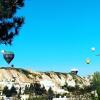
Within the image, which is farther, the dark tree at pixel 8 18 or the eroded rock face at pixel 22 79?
the eroded rock face at pixel 22 79

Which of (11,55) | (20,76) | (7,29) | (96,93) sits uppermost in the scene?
(20,76)

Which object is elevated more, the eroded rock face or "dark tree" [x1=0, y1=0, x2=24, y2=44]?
the eroded rock face

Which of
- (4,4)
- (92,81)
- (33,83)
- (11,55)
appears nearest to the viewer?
(92,81)

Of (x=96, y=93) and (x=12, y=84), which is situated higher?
(x=12, y=84)

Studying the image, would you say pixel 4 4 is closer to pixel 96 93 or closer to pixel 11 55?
pixel 96 93

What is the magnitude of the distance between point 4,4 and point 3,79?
143 m

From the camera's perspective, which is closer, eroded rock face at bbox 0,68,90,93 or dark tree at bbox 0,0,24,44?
dark tree at bbox 0,0,24,44

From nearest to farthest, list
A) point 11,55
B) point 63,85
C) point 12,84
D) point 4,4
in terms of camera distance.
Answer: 1. point 4,4
2. point 11,55
3. point 12,84
4. point 63,85

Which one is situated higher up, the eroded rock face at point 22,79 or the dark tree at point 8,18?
the eroded rock face at point 22,79

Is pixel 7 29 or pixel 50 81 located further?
pixel 50 81

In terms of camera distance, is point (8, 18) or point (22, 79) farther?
point (22, 79)

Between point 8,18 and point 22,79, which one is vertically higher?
point 22,79

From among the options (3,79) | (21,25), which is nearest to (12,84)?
(3,79)

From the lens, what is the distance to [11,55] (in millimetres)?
94375
